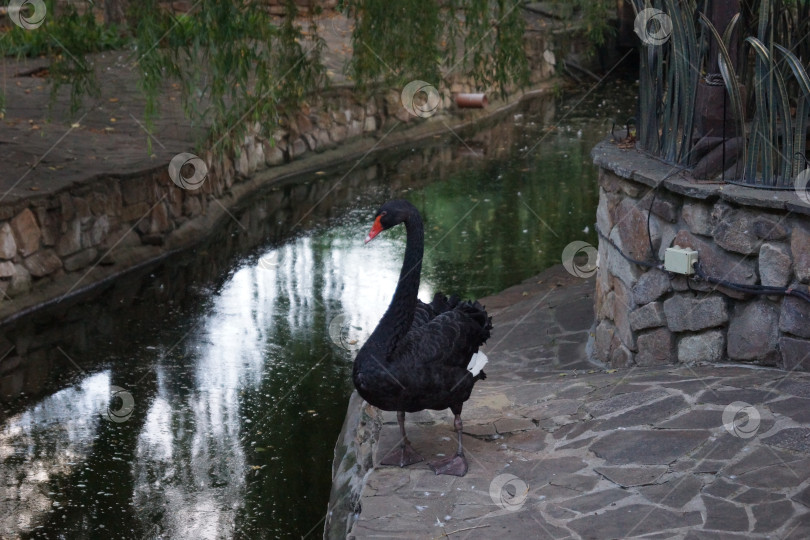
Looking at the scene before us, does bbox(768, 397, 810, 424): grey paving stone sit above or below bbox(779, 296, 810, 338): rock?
below

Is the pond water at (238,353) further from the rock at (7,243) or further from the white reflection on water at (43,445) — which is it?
the rock at (7,243)

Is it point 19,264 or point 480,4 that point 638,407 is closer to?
point 480,4

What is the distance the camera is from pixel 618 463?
17.1 ft

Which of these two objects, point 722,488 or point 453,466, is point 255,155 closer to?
point 453,466

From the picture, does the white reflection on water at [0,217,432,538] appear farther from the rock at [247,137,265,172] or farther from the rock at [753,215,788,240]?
the rock at [753,215,788,240]

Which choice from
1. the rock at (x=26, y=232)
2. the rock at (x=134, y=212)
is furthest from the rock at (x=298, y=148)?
the rock at (x=26, y=232)

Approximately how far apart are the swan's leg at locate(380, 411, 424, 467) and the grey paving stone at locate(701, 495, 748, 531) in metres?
1.59

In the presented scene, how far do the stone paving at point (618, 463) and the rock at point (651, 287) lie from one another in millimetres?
458

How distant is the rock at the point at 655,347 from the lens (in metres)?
6.55

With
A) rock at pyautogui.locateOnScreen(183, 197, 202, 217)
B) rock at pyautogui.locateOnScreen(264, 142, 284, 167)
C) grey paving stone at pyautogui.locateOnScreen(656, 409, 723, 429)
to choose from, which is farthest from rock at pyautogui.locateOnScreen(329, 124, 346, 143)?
grey paving stone at pyautogui.locateOnScreen(656, 409, 723, 429)

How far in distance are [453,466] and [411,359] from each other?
62 cm

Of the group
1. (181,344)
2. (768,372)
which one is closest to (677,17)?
(768,372)

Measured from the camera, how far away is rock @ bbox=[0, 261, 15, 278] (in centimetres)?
985

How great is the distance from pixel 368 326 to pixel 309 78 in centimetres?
257
